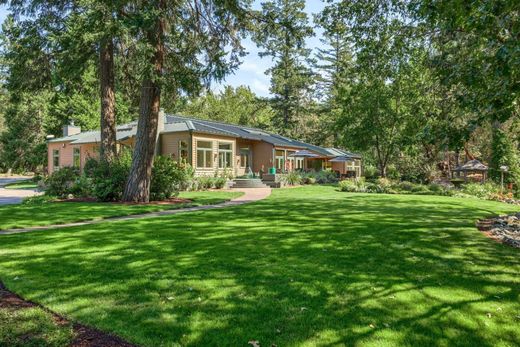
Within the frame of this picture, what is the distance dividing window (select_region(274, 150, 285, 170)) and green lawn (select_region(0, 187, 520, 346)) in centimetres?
2242

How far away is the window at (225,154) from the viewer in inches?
983

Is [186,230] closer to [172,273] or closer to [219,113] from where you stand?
[172,273]

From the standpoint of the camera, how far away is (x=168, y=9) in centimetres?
1268

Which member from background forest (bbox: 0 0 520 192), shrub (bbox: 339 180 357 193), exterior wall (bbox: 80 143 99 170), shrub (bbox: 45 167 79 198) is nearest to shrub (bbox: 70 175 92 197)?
shrub (bbox: 45 167 79 198)

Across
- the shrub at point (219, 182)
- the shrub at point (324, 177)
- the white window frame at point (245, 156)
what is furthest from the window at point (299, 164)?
the shrub at point (219, 182)

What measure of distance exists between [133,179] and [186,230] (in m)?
6.28

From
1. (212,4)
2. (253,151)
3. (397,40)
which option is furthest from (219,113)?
(397,40)

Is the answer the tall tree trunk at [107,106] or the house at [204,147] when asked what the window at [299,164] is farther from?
the tall tree trunk at [107,106]

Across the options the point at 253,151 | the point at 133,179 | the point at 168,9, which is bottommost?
the point at 133,179

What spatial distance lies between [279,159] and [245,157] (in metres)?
3.54

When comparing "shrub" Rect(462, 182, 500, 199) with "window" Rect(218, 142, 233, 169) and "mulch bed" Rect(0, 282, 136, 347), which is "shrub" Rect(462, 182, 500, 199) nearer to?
"window" Rect(218, 142, 233, 169)

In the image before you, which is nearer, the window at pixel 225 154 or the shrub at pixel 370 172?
the window at pixel 225 154

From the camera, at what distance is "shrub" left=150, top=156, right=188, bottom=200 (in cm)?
1405

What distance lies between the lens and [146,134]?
1273 centimetres
